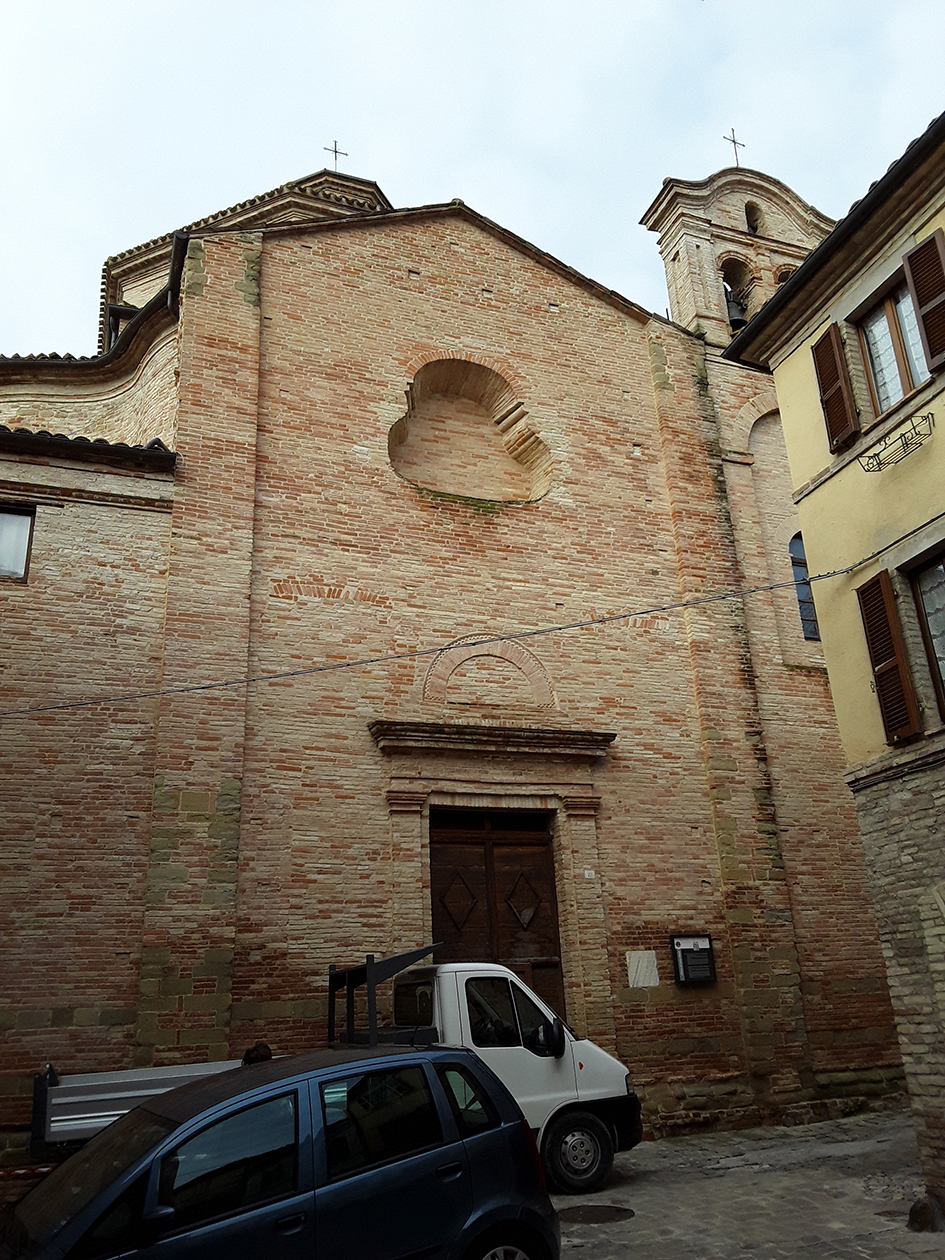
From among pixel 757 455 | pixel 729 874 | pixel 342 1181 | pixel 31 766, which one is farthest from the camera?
pixel 757 455

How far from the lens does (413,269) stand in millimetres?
13633

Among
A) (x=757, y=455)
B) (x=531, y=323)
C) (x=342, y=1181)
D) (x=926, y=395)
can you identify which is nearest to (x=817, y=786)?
(x=757, y=455)

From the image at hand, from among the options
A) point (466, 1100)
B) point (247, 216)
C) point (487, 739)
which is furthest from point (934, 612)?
point (247, 216)

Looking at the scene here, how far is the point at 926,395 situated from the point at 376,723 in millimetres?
5952

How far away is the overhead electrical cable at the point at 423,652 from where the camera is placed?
28.9ft

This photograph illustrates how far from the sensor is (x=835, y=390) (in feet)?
30.0

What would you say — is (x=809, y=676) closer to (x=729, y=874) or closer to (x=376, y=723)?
(x=729, y=874)

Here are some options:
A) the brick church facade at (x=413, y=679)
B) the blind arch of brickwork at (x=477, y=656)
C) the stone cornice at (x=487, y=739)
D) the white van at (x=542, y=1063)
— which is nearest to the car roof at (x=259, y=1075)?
→ the white van at (x=542, y=1063)

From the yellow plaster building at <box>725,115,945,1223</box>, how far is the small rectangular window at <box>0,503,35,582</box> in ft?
24.6

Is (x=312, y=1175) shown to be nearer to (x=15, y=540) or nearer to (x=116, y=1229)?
(x=116, y=1229)

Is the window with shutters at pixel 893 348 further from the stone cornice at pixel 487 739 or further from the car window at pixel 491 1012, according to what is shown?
the car window at pixel 491 1012

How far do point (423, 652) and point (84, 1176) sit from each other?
751 cm

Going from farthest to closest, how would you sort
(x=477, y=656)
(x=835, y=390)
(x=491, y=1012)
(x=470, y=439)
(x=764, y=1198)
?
(x=470, y=439) < (x=477, y=656) < (x=835, y=390) < (x=491, y=1012) < (x=764, y=1198)

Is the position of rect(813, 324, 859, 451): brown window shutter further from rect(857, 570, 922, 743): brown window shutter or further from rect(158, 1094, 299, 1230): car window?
rect(158, 1094, 299, 1230): car window
